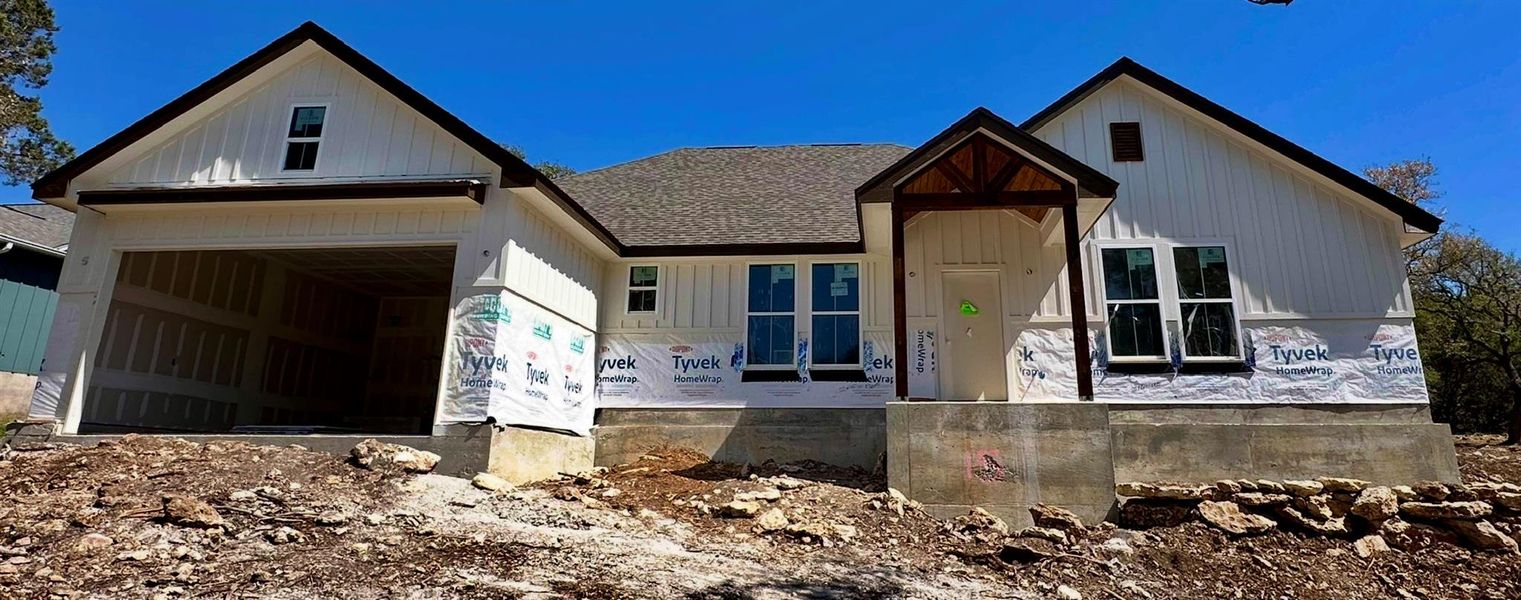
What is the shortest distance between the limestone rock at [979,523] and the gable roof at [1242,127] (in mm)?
6624

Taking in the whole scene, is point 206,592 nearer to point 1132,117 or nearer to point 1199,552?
point 1199,552

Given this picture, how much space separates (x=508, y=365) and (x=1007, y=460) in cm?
647

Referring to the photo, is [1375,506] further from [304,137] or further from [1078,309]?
[304,137]

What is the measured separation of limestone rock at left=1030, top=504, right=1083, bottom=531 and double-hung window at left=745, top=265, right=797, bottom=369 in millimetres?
4851

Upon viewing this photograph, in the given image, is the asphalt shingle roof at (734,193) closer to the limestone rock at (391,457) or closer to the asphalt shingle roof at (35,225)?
the limestone rock at (391,457)

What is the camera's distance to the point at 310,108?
11.0 metres

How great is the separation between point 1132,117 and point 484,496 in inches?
446

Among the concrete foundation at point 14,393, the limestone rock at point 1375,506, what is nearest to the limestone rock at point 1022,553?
the limestone rock at point 1375,506

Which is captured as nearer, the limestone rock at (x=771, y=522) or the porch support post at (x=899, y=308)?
the limestone rock at (x=771, y=522)

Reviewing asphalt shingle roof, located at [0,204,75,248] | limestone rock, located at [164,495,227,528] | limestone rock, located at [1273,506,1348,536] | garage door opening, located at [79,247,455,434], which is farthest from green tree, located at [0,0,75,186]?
limestone rock, located at [1273,506,1348,536]

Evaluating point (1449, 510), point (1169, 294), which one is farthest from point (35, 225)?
point (1449, 510)

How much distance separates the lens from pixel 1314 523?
8.35 meters

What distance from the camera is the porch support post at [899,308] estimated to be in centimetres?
943

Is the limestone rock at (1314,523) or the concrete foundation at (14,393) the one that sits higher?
the concrete foundation at (14,393)
